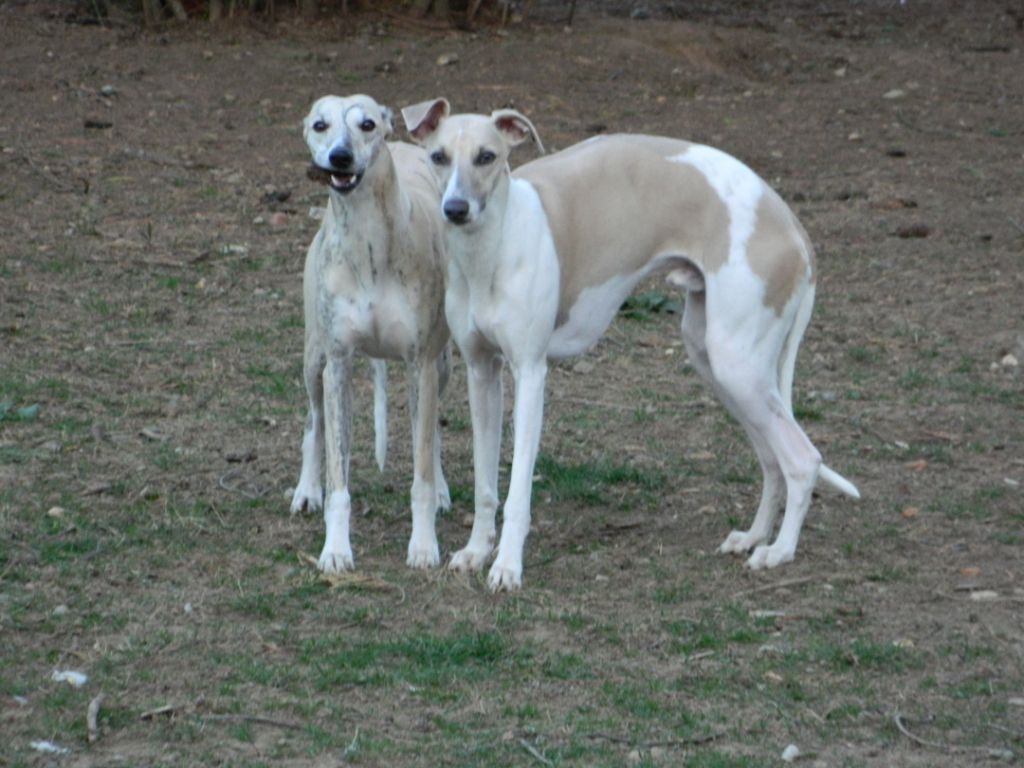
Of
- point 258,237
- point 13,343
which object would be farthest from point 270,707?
point 258,237

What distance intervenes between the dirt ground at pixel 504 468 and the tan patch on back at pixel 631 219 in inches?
42.9

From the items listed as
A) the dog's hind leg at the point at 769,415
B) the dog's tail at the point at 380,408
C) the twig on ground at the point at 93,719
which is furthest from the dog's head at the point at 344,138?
the twig on ground at the point at 93,719

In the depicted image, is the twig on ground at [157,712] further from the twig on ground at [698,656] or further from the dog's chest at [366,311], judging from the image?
the dog's chest at [366,311]

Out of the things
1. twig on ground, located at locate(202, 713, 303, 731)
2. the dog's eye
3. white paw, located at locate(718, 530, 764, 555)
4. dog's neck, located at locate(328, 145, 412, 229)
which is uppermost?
the dog's eye

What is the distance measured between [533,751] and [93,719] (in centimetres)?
118

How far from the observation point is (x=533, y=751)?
4625 mm

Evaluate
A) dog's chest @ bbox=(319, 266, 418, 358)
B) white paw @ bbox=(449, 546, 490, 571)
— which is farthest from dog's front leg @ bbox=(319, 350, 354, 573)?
white paw @ bbox=(449, 546, 490, 571)

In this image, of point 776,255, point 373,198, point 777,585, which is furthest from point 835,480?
point 373,198

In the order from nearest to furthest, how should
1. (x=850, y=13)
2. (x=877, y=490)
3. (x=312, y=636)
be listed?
(x=312, y=636) < (x=877, y=490) < (x=850, y=13)

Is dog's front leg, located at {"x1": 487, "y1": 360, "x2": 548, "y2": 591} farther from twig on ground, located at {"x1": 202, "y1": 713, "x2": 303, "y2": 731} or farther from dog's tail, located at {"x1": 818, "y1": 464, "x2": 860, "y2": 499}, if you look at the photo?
twig on ground, located at {"x1": 202, "y1": 713, "x2": 303, "y2": 731}

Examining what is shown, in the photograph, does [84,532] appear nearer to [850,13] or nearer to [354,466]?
[354,466]

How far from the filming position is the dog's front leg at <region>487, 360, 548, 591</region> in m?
6.00

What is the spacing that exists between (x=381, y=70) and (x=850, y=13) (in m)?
6.23

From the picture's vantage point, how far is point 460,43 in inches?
594
